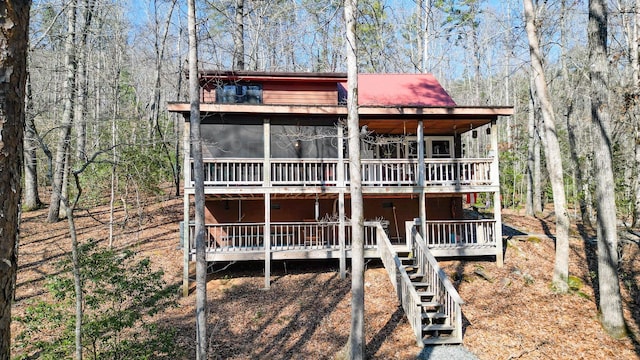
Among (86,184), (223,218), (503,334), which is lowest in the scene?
(503,334)

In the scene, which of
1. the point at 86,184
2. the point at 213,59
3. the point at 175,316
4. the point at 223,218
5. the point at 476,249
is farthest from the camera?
the point at 86,184

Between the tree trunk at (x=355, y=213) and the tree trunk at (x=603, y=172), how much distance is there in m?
6.16

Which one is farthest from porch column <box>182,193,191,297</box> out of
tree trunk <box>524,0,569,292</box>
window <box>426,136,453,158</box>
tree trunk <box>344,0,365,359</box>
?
tree trunk <box>524,0,569,292</box>

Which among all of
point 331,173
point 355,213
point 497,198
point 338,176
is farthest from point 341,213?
point 497,198

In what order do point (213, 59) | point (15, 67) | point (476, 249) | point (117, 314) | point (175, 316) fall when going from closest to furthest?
1. point (15, 67)
2. point (117, 314)
3. point (213, 59)
4. point (175, 316)
5. point (476, 249)

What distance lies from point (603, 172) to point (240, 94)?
11.6 metres

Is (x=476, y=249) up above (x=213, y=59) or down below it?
below

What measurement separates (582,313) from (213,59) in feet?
37.0

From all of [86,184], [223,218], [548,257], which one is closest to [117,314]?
[223,218]

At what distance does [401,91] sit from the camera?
14945 millimetres

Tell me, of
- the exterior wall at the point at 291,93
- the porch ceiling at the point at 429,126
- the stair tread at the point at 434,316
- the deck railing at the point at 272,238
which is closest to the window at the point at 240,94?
the exterior wall at the point at 291,93

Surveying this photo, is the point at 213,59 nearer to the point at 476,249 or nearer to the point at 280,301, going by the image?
the point at 280,301

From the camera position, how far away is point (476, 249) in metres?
11.5

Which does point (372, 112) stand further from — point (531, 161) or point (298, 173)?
point (531, 161)
